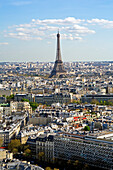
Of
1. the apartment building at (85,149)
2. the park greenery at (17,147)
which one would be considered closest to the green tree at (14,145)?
the park greenery at (17,147)

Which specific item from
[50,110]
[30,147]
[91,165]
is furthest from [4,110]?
[91,165]

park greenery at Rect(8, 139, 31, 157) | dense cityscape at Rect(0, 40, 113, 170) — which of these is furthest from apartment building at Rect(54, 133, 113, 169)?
park greenery at Rect(8, 139, 31, 157)

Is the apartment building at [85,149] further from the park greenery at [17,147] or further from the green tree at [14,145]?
the green tree at [14,145]

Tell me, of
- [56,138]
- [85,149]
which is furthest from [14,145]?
[85,149]

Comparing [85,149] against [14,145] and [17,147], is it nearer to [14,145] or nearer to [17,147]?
[17,147]

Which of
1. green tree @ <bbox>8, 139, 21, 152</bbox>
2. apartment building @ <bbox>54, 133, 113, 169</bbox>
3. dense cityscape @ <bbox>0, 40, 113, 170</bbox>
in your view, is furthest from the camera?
green tree @ <bbox>8, 139, 21, 152</bbox>

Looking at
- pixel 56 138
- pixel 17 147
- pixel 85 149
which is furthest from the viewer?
pixel 17 147

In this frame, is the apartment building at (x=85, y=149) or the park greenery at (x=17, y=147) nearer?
the apartment building at (x=85, y=149)

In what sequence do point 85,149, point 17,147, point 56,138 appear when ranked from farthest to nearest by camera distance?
point 17,147
point 56,138
point 85,149

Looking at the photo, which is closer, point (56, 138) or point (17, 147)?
point (56, 138)

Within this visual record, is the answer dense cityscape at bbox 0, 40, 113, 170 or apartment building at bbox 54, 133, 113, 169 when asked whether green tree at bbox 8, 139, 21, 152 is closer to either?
dense cityscape at bbox 0, 40, 113, 170

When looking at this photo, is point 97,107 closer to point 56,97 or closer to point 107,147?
point 56,97
